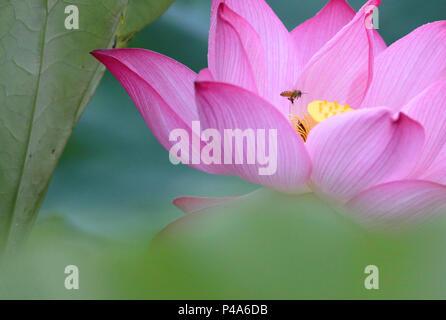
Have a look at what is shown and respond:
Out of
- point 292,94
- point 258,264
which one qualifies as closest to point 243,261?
point 258,264

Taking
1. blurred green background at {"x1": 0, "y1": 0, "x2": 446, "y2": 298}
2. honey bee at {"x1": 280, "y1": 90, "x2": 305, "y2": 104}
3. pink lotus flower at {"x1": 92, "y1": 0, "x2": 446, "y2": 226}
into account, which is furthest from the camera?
honey bee at {"x1": 280, "y1": 90, "x2": 305, "y2": 104}

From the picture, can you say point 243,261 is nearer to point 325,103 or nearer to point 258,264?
point 258,264

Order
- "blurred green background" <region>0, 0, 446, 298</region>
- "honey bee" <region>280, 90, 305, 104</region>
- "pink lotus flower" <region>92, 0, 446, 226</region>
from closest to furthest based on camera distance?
"blurred green background" <region>0, 0, 446, 298</region>
"pink lotus flower" <region>92, 0, 446, 226</region>
"honey bee" <region>280, 90, 305, 104</region>

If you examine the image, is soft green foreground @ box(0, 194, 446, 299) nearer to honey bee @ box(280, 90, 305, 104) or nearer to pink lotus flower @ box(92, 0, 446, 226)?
pink lotus flower @ box(92, 0, 446, 226)

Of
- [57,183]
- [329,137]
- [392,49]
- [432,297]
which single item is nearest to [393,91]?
[392,49]

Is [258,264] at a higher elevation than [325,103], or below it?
below
